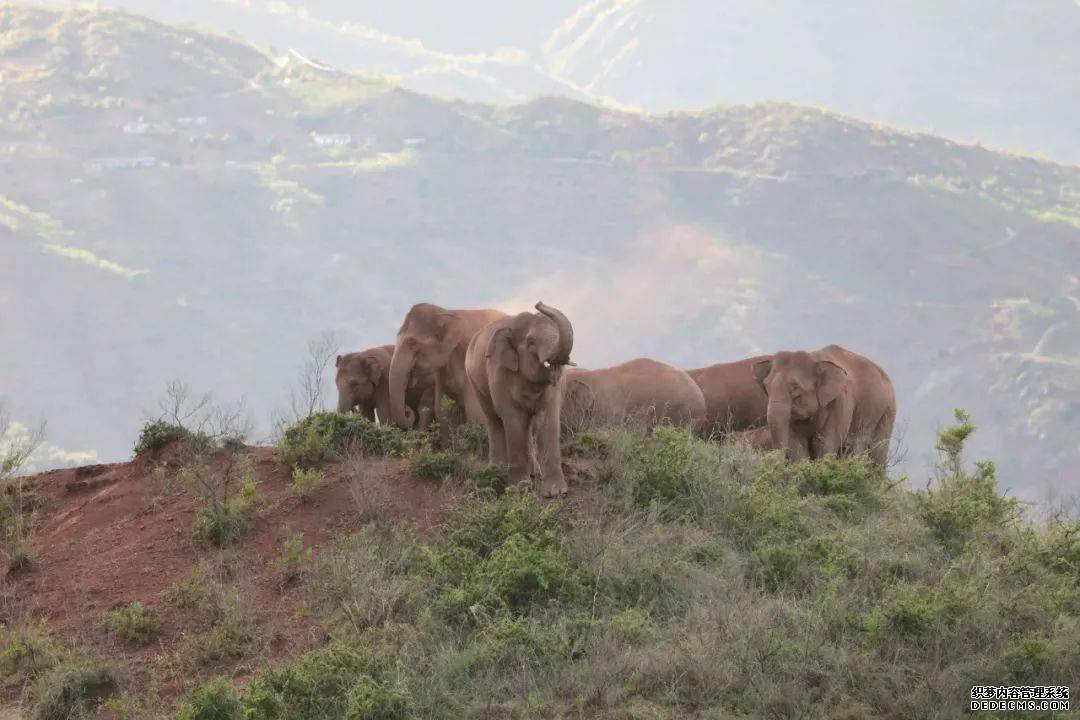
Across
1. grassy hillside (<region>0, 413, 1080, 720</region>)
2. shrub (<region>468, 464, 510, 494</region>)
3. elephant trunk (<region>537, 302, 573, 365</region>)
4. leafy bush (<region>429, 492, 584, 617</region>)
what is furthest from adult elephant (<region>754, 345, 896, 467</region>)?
leafy bush (<region>429, 492, 584, 617</region>)

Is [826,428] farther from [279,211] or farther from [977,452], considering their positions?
[279,211]

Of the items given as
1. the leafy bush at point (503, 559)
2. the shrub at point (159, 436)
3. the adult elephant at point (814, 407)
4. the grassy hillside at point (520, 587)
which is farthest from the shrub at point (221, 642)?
the adult elephant at point (814, 407)

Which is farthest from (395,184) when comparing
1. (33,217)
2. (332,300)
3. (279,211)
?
(33,217)

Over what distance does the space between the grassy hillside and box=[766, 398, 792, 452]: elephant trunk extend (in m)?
2.29

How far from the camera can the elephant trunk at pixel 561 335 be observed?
1276cm

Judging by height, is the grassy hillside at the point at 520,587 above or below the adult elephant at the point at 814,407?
below

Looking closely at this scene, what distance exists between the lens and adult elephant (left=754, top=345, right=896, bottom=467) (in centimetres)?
1788

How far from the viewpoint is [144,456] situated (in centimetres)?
1573

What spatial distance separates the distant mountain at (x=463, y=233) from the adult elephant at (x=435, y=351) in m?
102

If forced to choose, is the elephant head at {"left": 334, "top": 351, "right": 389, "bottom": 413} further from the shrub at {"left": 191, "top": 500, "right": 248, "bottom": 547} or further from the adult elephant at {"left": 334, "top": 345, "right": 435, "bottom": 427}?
the shrub at {"left": 191, "top": 500, "right": 248, "bottom": 547}

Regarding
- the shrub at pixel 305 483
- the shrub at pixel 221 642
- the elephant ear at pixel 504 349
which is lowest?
the shrub at pixel 221 642

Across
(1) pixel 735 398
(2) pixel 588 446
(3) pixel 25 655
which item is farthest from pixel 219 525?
(1) pixel 735 398

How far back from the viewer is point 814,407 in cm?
1788

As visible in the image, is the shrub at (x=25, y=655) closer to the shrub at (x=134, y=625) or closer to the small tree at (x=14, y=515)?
the shrub at (x=134, y=625)
